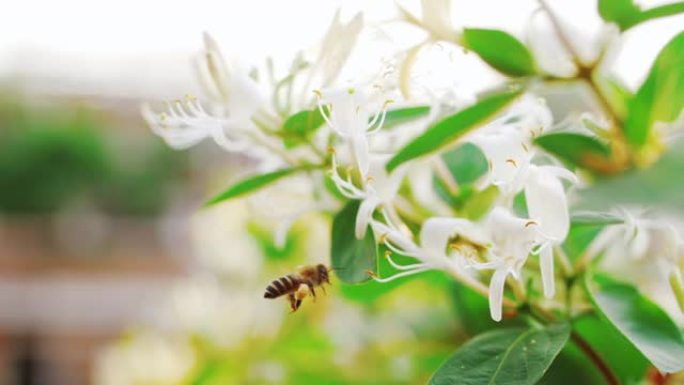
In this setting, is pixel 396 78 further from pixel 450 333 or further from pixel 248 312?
pixel 248 312

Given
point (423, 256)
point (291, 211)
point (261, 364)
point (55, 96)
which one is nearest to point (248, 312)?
point (261, 364)

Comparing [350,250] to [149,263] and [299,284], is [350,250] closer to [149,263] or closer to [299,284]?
[299,284]

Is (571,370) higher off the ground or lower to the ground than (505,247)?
lower

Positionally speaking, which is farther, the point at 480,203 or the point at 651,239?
the point at 651,239

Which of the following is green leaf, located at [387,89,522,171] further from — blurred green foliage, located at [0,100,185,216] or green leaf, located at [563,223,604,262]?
blurred green foliage, located at [0,100,185,216]

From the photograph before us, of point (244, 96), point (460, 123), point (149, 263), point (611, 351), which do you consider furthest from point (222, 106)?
point (149, 263)
